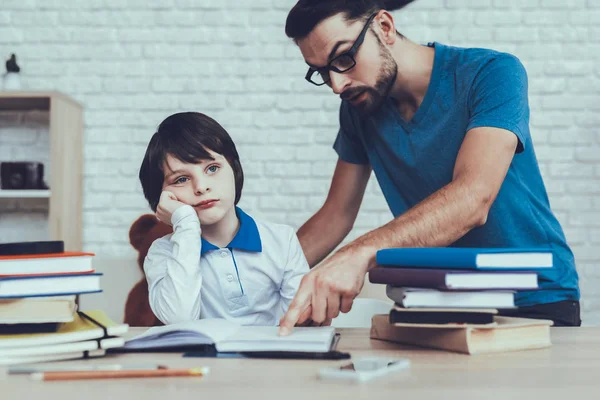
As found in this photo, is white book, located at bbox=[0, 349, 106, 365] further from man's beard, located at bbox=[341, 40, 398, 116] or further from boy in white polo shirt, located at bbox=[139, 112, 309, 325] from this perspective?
man's beard, located at bbox=[341, 40, 398, 116]

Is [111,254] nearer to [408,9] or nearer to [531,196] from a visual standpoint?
[408,9]

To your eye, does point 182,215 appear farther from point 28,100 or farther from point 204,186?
point 28,100

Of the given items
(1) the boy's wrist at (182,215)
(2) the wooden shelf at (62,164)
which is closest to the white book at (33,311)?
(1) the boy's wrist at (182,215)

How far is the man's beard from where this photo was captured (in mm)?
1697

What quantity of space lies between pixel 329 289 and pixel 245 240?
42 centimetres

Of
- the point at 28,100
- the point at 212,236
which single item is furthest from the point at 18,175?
the point at 212,236

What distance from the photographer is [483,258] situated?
90 centimetres

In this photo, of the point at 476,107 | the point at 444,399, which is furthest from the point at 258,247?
the point at 444,399

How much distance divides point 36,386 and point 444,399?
44 centimetres

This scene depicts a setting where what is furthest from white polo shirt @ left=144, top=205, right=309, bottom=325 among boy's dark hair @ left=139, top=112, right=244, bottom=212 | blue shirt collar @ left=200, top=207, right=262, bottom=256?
boy's dark hair @ left=139, top=112, right=244, bottom=212

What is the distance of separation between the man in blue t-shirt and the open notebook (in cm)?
45

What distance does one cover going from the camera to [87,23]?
3109 millimetres

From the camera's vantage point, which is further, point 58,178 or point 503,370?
point 58,178

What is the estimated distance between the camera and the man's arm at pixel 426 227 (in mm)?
1051
